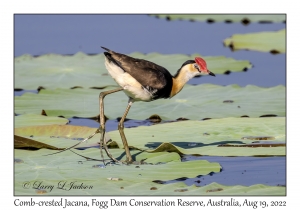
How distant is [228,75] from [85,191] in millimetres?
6075

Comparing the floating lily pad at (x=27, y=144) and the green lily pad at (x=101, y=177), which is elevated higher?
the floating lily pad at (x=27, y=144)

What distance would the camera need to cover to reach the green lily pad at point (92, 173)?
657 centimetres

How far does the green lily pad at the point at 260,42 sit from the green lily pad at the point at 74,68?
1256 mm

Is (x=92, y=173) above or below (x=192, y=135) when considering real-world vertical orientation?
below

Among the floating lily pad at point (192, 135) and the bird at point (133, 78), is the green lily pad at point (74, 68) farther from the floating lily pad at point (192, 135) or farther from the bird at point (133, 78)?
the bird at point (133, 78)

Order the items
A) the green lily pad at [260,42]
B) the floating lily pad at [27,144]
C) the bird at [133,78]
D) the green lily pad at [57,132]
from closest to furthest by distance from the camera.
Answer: the floating lily pad at [27,144], the bird at [133,78], the green lily pad at [57,132], the green lily pad at [260,42]

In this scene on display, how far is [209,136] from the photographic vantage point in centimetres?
835

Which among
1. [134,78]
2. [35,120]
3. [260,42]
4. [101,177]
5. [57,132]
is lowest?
[101,177]

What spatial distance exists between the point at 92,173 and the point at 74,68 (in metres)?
4.93

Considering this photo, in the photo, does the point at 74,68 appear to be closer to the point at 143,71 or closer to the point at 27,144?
the point at 143,71

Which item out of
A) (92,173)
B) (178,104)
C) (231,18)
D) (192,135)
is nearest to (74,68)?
(178,104)

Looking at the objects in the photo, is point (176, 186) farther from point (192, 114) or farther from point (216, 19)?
point (216, 19)

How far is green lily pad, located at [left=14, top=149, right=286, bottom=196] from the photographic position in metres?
6.48

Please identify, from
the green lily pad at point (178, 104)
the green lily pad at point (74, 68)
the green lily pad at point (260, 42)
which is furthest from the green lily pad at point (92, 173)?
the green lily pad at point (260, 42)
